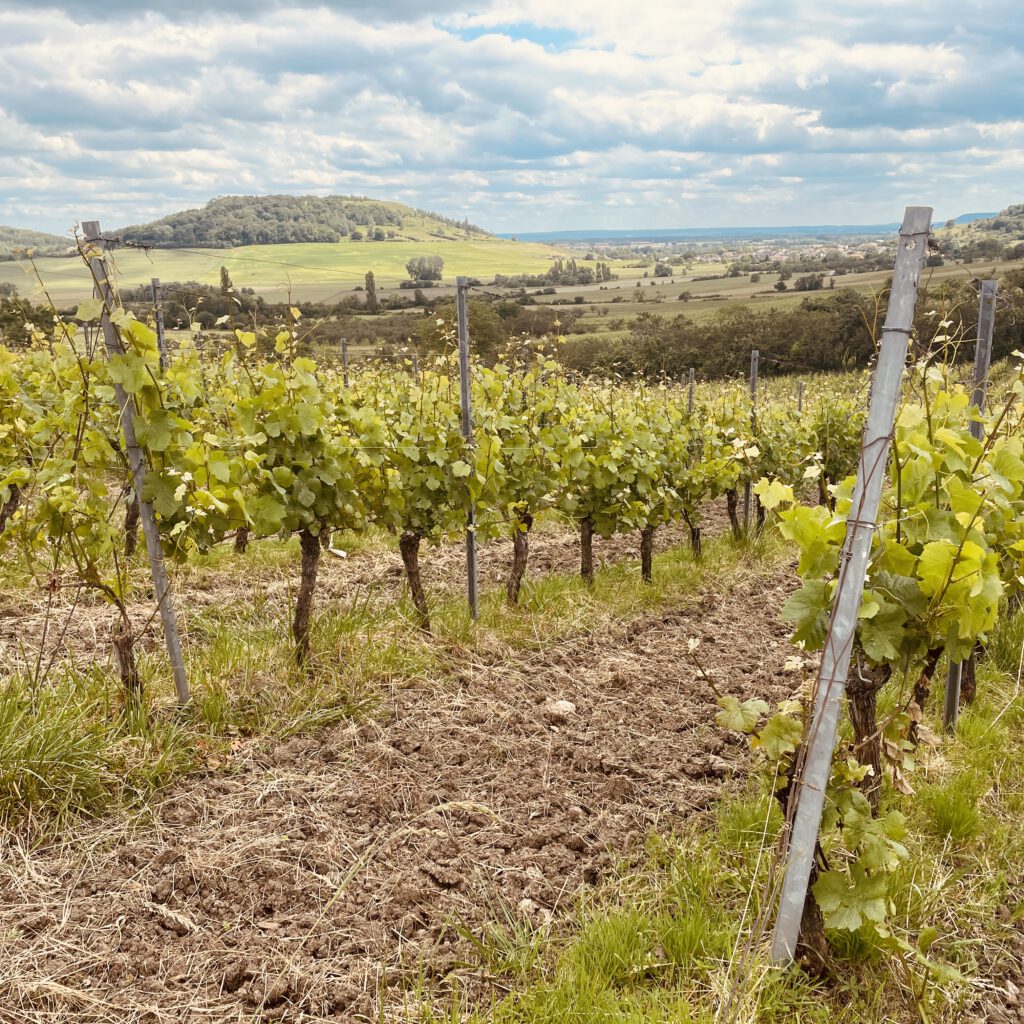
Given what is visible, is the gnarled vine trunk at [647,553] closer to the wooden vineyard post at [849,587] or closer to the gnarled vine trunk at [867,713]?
the gnarled vine trunk at [867,713]

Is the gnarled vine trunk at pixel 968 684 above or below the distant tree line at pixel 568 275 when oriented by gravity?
below

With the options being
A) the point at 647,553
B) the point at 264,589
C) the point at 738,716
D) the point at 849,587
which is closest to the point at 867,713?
the point at 738,716

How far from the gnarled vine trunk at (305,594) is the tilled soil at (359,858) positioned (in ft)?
2.56

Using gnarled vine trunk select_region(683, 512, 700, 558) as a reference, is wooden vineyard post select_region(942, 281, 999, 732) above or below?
above

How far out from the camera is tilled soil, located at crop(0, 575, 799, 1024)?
250 centimetres

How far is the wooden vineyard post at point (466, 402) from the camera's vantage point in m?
5.46

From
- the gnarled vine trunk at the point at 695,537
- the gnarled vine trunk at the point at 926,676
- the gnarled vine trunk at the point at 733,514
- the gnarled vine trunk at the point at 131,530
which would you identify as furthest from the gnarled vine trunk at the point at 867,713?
the gnarled vine trunk at the point at 733,514

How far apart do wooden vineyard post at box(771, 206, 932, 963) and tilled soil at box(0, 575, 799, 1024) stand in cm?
94

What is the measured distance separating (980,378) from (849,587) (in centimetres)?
299

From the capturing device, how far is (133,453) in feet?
12.1

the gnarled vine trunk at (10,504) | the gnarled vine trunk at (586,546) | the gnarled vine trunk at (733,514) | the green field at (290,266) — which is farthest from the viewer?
the gnarled vine trunk at (733,514)

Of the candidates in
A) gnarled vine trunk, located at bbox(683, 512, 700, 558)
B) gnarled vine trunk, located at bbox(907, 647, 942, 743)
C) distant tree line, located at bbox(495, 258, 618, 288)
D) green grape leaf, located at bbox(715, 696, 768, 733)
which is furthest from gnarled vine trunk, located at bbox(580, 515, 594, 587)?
distant tree line, located at bbox(495, 258, 618, 288)

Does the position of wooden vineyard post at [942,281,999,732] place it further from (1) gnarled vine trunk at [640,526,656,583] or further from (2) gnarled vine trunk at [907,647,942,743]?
(1) gnarled vine trunk at [640,526,656,583]

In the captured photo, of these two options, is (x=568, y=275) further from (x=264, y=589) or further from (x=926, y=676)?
(x=926, y=676)
